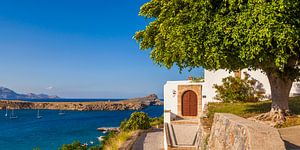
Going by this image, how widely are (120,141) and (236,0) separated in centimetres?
1156

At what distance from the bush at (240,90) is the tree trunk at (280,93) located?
32.0 ft

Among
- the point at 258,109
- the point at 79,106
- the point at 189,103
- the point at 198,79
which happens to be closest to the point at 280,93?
the point at 258,109

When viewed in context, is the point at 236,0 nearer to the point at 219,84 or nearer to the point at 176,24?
the point at 176,24

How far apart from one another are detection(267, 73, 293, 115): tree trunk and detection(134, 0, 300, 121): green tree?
37 mm

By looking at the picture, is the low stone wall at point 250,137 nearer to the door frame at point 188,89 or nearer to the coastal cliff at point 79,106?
the door frame at point 188,89

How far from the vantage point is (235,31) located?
844cm

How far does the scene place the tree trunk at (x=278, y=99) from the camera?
10977mm

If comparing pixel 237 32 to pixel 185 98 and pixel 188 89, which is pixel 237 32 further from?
pixel 185 98

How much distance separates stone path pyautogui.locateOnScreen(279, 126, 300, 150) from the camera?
7.04 m

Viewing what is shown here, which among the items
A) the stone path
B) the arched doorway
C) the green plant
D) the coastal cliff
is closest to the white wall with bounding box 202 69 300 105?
the arched doorway

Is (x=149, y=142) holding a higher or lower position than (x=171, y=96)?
lower

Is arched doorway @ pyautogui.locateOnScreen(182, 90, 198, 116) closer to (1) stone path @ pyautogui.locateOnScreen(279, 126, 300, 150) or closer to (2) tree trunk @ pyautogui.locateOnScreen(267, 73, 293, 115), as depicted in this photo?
(2) tree trunk @ pyautogui.locateOnScreen(267, 73, 293, 115)

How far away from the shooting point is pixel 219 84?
23203mm

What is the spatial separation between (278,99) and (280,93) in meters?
0.24
